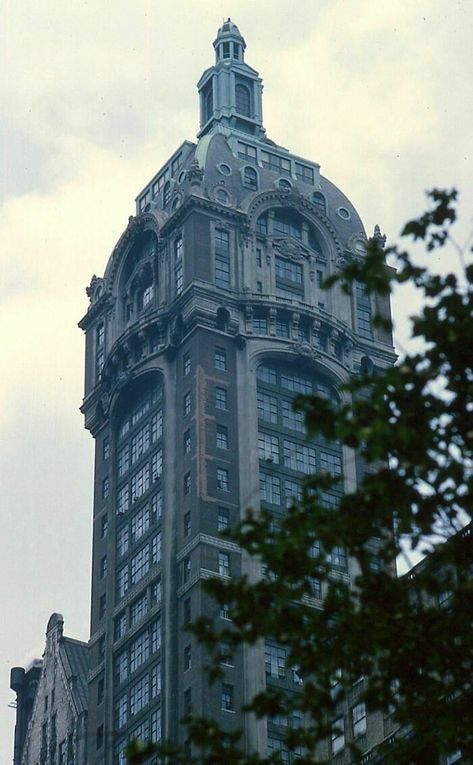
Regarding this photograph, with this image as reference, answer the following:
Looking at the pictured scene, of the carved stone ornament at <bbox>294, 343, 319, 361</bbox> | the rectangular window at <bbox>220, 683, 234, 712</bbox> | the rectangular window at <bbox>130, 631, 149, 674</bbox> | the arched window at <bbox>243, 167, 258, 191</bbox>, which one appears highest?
the arched window at <bbox>243, 167, 258, 191</bbox>

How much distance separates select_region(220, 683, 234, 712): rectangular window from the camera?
468 feet

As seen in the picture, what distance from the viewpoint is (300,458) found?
15988 centimetres

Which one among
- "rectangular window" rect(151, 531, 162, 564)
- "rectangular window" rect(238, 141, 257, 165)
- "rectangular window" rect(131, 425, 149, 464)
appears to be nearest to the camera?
"rectangular window" rect(151, 531, 162, 564)

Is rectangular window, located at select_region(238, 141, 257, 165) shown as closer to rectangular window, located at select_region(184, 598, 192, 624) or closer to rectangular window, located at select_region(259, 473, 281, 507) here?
rectangular window, located at select_region(259, 473, 281, 507)

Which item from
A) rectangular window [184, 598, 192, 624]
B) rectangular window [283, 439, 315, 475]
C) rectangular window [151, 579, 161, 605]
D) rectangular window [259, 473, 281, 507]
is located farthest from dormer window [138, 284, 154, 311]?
rectangular window [184, 598, 192, 624]

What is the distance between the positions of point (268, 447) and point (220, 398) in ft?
18.6

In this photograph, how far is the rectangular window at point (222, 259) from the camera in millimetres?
167750

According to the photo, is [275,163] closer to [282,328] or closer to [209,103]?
[209,103]

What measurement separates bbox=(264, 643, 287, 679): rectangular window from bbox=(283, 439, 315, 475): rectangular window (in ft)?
54.1

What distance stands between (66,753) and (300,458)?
35.0 metres

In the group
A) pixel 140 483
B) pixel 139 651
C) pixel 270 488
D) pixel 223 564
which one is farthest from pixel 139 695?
pixel 270 488

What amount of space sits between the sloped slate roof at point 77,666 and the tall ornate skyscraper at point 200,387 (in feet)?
33.4

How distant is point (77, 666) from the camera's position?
178625mm

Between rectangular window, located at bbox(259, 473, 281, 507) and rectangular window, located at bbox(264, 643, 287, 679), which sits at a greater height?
rectangular window, located at bbox(259, 473, 281, 507)
